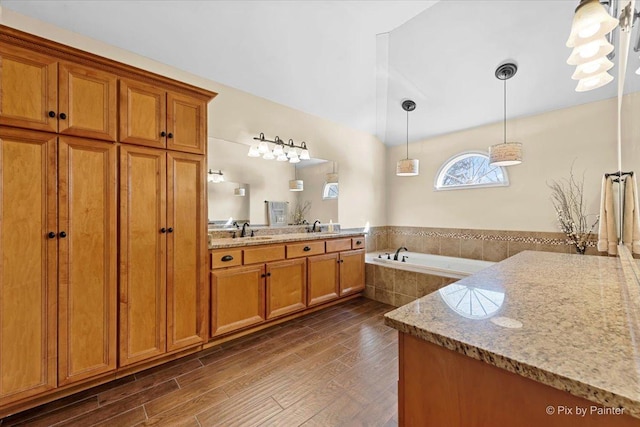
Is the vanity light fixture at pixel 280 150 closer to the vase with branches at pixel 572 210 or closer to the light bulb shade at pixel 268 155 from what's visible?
the light bulb shade at pixel 268 155

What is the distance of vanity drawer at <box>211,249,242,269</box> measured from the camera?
226cm

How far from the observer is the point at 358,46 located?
9.21 ft

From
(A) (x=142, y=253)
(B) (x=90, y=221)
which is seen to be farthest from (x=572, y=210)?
(B) (x=90, y=221)

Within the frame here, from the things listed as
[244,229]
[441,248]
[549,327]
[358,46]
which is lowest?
[441,248]

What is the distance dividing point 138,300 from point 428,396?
76.9 inches

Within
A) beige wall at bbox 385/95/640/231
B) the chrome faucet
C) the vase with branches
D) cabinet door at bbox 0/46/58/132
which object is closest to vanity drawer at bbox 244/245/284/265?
the chrome faucet

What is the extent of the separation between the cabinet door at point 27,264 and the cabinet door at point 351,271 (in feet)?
8.44

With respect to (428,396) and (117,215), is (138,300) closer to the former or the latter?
(117,215)

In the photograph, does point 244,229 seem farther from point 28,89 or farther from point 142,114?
point 28,89

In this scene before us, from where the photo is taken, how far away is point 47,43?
154 cm

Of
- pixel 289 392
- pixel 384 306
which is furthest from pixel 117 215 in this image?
pixel 384 306

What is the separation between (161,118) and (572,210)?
4.32 meters

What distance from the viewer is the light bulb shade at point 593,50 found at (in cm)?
108

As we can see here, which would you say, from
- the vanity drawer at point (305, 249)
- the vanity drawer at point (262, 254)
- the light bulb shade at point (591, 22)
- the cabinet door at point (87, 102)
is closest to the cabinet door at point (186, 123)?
the cabinet door at point (87, 102)
